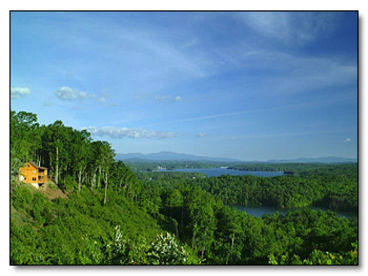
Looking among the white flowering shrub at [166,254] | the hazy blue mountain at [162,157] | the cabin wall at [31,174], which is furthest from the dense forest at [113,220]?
the hazy blue mountain at [162,157]

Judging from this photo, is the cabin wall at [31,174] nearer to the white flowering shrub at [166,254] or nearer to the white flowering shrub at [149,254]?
the white flowering shrub at [149,254]

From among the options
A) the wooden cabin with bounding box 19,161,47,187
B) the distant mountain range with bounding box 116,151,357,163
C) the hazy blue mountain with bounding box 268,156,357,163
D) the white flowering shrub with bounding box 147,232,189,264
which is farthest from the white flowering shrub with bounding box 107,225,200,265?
the hazy blue mountain with bounding box 268,156,357,163

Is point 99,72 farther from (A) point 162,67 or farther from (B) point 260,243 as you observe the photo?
(B) point 260,243

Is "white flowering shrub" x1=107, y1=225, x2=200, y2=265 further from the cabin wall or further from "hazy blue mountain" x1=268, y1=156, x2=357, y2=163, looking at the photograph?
"hazy blue mountain" x1=268, y1=156, x2=357, y2=163

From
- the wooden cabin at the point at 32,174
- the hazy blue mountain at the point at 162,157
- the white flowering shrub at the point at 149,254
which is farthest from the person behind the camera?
the hazy blue mountain at the point at 162,157

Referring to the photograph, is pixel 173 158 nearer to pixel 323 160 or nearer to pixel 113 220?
pixel 113 220

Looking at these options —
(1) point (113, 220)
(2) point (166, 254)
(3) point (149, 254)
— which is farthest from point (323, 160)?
(1) point (113, 220)
